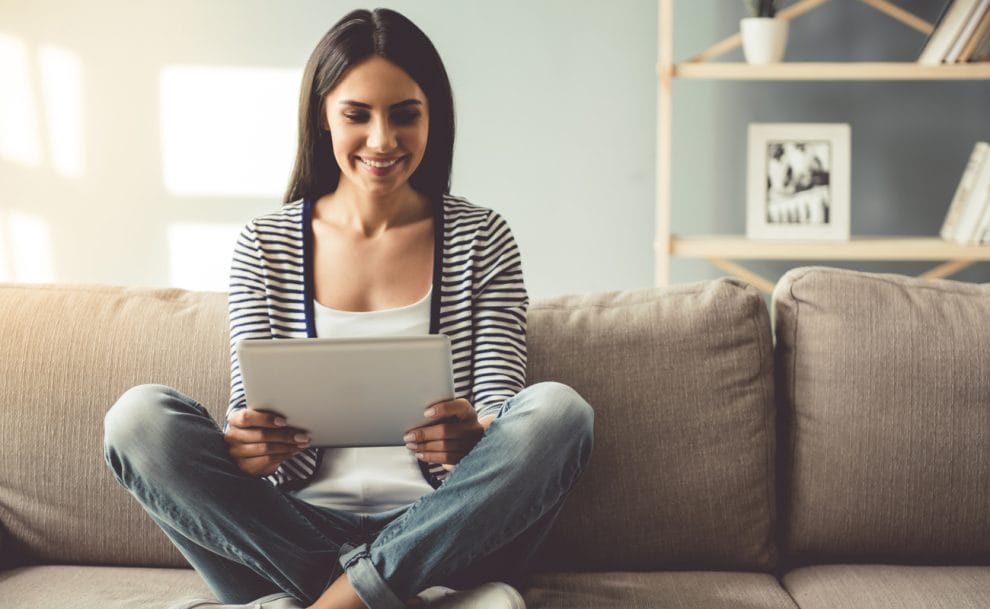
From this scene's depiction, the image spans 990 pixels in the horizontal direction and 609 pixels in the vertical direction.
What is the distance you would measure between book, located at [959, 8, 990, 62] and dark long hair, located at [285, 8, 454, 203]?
1.33 m

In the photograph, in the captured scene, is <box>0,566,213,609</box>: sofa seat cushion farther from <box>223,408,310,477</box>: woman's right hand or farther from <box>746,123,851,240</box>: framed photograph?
<box>746,123,851,240</box>: framed photograph

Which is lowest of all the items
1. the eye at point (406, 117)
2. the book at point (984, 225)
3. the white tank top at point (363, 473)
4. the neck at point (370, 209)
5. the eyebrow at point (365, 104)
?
the white tank top at point (363, 473)

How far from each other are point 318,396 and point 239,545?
0.21m

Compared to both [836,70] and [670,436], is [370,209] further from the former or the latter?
[836,70]

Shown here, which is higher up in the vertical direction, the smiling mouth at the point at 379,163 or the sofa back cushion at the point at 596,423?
the smiling mouth at the point at 379,163

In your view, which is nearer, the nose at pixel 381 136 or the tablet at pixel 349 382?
the tablet at pixel 349 382

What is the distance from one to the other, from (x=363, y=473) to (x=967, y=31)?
5.40ft

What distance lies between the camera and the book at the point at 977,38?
2.21 meters

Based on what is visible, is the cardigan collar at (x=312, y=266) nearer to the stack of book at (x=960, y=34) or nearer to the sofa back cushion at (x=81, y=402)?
the sofa back cushion at (x=81, y=402)

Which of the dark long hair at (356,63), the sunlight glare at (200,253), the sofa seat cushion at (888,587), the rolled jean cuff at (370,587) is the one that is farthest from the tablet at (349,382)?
Answer: the sunlight glare at (200,253)

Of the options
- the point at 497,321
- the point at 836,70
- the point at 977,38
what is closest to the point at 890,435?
the point at 497,321

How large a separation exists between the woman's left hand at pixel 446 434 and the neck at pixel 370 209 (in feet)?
1.23

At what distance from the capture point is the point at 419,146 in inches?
55.2

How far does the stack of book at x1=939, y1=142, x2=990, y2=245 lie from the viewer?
2.31m
